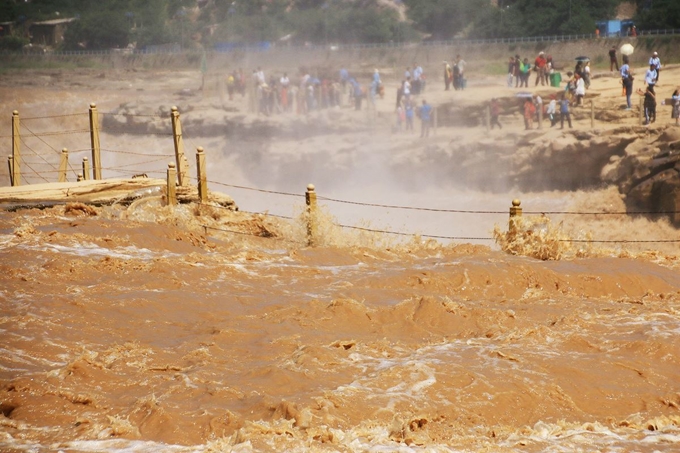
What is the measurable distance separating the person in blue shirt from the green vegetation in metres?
13.5

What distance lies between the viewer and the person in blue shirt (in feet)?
90.8

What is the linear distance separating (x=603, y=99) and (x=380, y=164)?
7.38 meters

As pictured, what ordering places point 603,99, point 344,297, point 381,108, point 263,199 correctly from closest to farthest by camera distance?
1. point 344,297
2. point 603,99
3. point 263,199
4. point 381,108

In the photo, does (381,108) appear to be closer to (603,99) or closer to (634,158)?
(603,99)

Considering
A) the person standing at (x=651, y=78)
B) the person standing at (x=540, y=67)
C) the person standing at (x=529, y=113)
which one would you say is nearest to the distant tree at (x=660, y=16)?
the person standing at (x=540, y=67)

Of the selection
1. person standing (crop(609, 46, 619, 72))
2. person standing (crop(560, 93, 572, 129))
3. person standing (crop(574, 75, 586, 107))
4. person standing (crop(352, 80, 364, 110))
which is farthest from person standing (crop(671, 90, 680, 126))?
person standing (crop(352, 80, 364, 110))

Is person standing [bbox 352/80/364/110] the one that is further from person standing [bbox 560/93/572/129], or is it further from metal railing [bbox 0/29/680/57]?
metal railing [bbox 0/29/680/57]

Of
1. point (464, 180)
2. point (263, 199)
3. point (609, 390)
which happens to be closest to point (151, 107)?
point (263, 199)

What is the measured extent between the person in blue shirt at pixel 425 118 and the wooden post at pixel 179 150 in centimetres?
1521

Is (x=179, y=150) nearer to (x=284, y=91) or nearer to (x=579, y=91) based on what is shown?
(x=579, y=91)

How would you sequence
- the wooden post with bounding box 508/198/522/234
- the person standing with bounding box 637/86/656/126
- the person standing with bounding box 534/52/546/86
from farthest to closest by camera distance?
the person standing with bounding box 534/52/546/86 → the person standing with bounding box 637/86/656/126 → the wooden post with bounding box 508/198/522/234

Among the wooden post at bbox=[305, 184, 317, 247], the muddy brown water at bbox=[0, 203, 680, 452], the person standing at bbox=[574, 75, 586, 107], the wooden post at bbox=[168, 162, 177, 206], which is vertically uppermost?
the person standing at bbox=[574, 75, 586, 107]

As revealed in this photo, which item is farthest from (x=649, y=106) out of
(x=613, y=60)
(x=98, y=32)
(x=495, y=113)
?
(x=98, y=32)

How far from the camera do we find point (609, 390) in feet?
20.8
